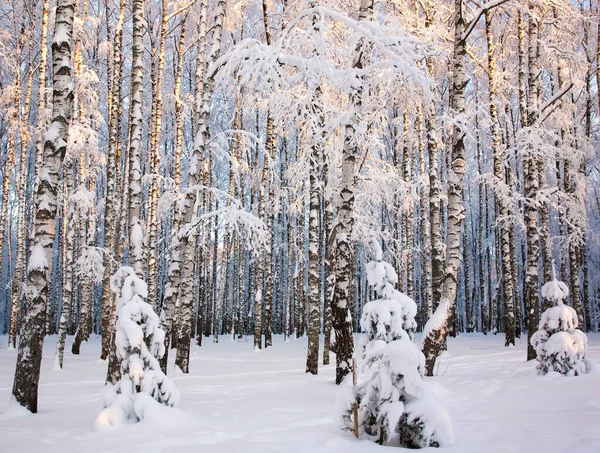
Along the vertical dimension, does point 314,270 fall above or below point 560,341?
above

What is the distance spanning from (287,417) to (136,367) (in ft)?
6.68

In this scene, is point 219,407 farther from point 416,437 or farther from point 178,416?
point 416,437

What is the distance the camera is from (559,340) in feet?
26.8

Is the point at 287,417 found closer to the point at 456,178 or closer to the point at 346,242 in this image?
the point at 346,242

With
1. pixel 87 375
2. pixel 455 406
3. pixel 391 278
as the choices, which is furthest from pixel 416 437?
pixel 87 375

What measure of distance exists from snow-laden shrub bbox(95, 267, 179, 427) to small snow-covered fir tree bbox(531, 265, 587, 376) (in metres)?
6.98

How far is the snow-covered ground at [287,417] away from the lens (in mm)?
4254

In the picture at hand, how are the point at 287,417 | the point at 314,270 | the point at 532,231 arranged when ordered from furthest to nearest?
the point at 532,231, the point at 314,270, the point at 287,417

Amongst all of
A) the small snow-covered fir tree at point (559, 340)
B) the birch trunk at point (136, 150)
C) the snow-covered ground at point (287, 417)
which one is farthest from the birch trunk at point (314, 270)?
the small snow-covered fir tree at point (559, 340)

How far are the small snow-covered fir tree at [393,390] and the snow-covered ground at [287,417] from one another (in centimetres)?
20

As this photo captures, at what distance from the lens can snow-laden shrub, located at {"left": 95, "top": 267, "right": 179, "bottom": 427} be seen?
Answer: 205 inches

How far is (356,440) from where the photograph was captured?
176 inches

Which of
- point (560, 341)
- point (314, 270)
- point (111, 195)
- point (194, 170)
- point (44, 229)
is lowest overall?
point (560, 341)

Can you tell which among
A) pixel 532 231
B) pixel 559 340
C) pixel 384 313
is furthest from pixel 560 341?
pixel 384 313
